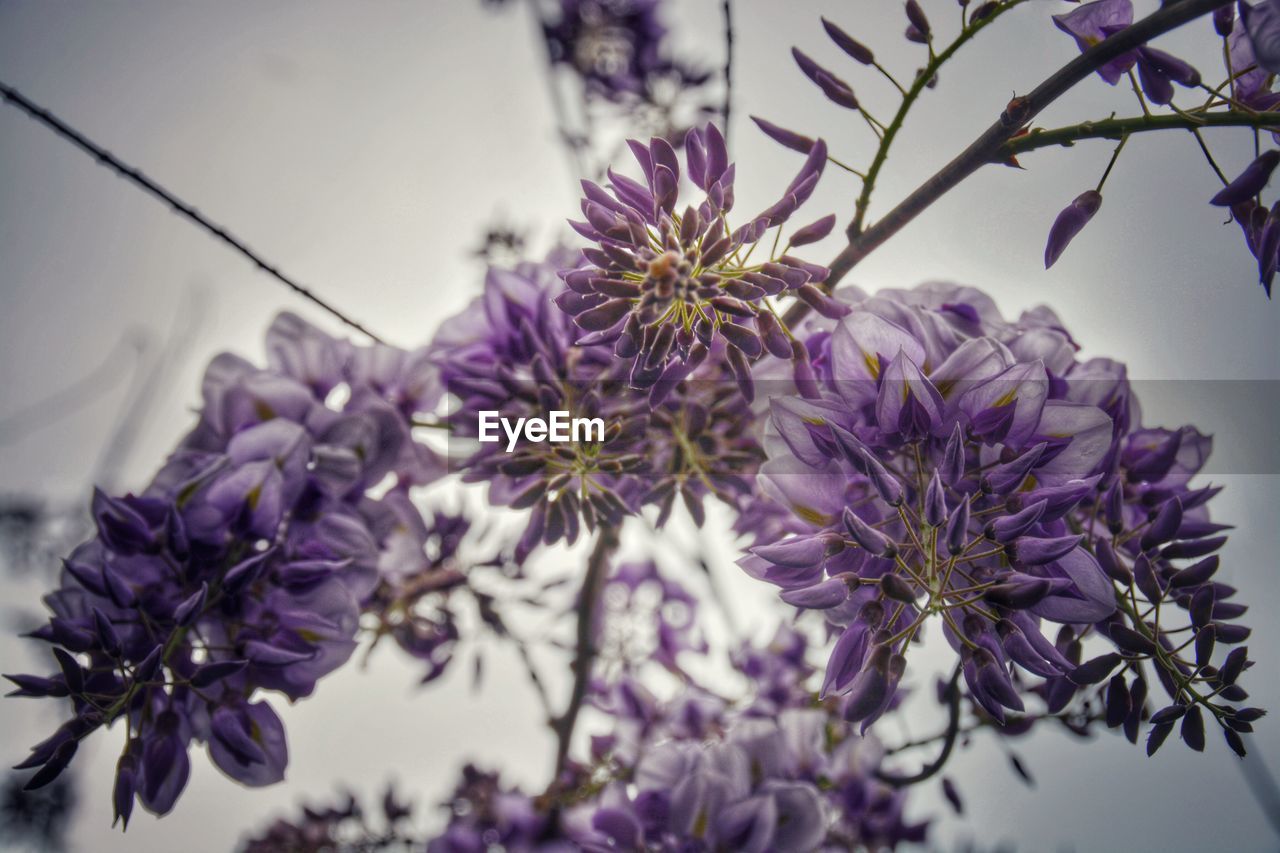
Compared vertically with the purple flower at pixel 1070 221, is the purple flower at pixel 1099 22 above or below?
above

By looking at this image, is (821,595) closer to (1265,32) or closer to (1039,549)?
(1039,549)

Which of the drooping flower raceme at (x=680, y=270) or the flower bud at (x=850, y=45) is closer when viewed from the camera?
the drooping flower raceme at (x=680, y=270)

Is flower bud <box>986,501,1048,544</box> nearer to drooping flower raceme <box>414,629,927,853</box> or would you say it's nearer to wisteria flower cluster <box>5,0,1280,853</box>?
wisteria flower cluster <box>5,0,1280,853</box>

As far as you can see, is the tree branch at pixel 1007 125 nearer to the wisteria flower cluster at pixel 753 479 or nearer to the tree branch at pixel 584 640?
the wisteria flower cluster at pixel 753 479

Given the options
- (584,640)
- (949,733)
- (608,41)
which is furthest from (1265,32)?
(608,41)

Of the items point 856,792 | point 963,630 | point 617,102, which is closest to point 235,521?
point 963,630
